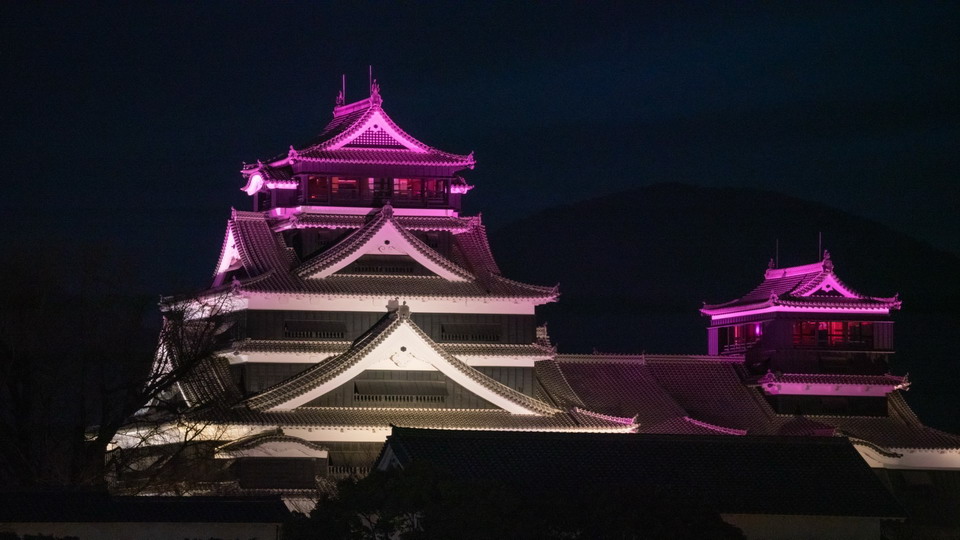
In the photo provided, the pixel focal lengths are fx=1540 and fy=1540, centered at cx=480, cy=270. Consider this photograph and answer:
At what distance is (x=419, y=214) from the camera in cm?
4906

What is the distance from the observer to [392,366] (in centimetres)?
4366

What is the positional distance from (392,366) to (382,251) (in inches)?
174

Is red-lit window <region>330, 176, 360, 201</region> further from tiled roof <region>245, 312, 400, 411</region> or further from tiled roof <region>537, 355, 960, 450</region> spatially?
tiled roof <region>537, 355, 960, 450</region>

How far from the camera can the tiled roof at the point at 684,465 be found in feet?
105

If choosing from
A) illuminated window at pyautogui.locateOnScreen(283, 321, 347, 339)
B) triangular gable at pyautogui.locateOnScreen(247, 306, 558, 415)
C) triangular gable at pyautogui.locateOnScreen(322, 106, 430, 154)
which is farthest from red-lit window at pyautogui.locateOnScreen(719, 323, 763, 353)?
illuminated window at pyautogui.locateOnScreen(283, 321, 347, 339)

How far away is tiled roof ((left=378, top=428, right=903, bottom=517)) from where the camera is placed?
31906mm

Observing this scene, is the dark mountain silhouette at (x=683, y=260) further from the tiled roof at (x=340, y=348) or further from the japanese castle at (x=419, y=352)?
the tiled roof at (x=340, y=348)

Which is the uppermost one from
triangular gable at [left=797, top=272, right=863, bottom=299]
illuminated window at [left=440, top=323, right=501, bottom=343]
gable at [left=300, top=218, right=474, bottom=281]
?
gable at [left=300, top=218, right=474, bottom=281]

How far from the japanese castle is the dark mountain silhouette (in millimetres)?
43652

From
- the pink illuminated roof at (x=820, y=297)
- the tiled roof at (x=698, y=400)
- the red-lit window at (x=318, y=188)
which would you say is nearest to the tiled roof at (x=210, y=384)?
the red-lit window at (x=318, y=188)

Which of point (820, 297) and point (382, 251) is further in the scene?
point (820, 297)

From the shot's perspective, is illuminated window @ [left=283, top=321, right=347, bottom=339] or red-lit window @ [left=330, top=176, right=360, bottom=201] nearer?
illuminated window @ [left=283, top=321, right=347, bottom=339]

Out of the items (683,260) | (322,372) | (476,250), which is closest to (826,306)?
(476,250)

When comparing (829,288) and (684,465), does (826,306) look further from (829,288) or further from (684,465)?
(684,465)
